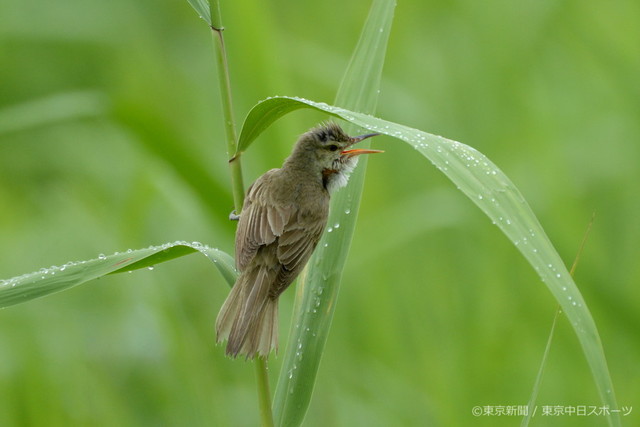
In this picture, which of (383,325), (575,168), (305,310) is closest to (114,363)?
(383,325)

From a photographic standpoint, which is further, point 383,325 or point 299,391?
point 383,325

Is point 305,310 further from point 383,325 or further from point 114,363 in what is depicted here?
point 114,363

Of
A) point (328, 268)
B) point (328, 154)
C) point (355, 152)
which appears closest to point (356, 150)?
point (355, 152)

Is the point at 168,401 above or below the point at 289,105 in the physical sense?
below

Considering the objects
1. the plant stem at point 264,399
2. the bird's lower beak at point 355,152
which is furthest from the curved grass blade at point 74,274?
the bird's lower beak at point 355,152
